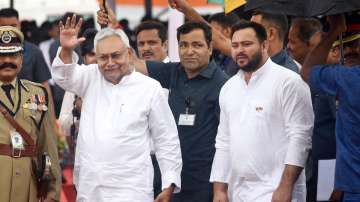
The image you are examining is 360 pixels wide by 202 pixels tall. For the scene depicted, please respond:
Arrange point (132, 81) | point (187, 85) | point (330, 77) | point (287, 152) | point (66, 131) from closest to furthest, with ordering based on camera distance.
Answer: point (330, 77), point (287, 152), point (132, 81), point (187, 85), point (66, 131)

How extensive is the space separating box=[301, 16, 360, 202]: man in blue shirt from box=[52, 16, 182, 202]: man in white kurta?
140 cm

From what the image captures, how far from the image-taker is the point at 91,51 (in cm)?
1134

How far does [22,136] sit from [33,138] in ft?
0.41

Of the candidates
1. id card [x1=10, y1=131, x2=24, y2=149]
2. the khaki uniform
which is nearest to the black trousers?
the khaki uniform

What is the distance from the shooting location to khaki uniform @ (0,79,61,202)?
8.55 metres

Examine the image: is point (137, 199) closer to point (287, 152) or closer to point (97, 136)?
point (97, 136)

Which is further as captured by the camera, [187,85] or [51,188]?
[187,85]

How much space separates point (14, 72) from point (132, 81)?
0.93 metres

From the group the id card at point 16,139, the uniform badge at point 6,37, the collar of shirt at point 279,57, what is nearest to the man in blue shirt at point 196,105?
the collar of shirt at point 279,57

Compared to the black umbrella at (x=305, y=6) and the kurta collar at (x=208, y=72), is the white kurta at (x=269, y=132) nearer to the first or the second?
the black umbrella at (x=305, y=6)

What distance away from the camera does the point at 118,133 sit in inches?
334

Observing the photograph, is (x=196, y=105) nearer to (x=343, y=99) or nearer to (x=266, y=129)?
(x=266, y=129)

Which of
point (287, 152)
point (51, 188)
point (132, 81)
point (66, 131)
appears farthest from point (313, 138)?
point (66, 131)

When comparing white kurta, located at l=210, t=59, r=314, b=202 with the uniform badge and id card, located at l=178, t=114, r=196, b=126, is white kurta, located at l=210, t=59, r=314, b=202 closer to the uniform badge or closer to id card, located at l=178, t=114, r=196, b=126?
id card, located at l=178, t=114, r=196, b=126
